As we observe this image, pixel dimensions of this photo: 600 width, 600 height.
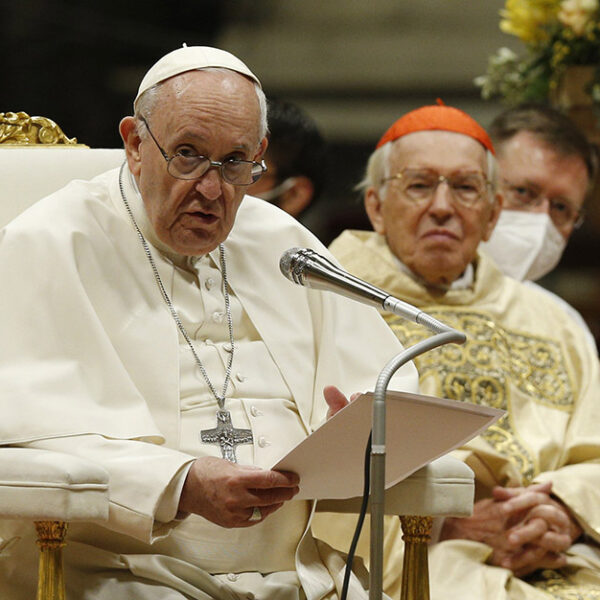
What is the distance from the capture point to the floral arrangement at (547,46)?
20.6ft

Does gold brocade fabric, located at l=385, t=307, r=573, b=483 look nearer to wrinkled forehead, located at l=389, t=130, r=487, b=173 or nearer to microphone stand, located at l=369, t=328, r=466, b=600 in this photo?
wrinkled forehead, located at l=389, t=130, r=487, b=173

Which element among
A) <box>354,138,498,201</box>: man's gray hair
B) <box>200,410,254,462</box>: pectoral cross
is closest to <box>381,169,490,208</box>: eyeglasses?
<box>354,138,498,201</box>: man's gray hair

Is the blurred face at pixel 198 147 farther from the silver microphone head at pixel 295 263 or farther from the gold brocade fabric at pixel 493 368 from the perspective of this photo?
the gold brocade fabric at pixel 493 368

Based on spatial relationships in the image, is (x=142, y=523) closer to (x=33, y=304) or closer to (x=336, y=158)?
(x=33, y=304)

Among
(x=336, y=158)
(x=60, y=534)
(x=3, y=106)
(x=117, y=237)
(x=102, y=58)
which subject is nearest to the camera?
(x=60, y=534)

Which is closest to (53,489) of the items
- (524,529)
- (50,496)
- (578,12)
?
(50,496)

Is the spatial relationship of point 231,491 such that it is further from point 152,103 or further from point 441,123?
point 441,123

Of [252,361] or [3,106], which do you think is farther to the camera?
[3,106]

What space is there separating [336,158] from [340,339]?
→ 20.8ft

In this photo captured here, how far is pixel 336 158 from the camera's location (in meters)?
9.75

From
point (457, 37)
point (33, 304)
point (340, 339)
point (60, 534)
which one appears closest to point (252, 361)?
point (340, 339)

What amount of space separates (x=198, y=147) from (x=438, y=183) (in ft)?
5.04

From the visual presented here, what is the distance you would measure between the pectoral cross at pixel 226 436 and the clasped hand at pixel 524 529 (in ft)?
3.56

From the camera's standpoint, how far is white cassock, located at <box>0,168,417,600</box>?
9.45 feet
